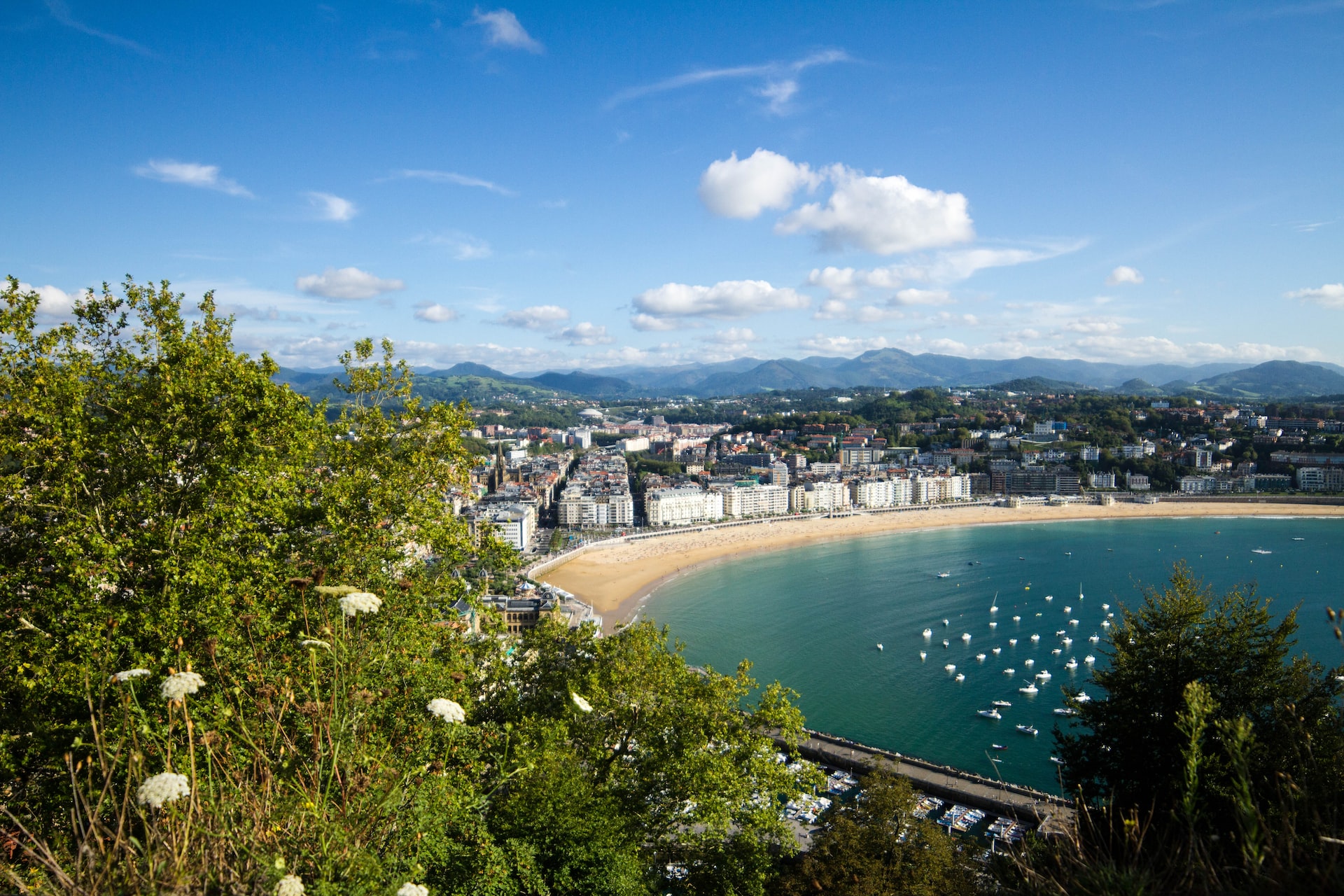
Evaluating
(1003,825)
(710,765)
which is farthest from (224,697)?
(1003,825)

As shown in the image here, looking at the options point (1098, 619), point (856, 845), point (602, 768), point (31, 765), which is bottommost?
point (1098, 619)

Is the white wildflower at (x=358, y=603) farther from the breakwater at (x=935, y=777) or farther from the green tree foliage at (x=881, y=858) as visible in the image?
the breakwater at (x=935, y=777)

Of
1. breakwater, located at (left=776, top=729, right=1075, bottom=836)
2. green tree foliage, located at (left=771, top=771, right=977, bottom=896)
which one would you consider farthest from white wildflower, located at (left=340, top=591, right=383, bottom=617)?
breakwater, located at (left=776, top=729, right=1075, bottom=836)

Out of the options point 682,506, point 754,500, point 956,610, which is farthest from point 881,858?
point 754,500

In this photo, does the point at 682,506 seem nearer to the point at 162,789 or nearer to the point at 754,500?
the point at 754,500

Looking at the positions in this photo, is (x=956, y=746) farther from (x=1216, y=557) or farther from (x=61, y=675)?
(x=1216, y=557)

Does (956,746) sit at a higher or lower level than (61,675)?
lower

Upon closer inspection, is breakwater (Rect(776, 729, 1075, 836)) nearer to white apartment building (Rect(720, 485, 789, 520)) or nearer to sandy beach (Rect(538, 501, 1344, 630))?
sandy beach (Rect(538, 501, 1344, 630))

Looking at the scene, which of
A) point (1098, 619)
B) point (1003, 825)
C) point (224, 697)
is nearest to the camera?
point (224, 697)
